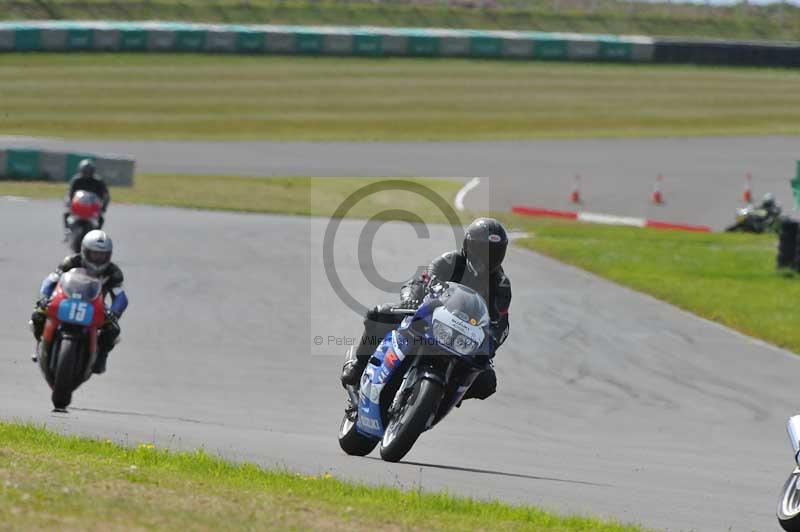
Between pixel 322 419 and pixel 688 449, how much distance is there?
3.33 metres

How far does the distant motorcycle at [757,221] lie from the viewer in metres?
31.9

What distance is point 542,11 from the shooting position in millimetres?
77688

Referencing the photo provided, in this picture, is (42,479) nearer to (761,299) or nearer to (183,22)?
(761,299)

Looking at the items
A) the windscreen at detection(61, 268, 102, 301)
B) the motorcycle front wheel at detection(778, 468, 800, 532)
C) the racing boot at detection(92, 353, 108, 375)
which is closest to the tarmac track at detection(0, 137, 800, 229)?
the racing boot at detection(92, 353, 108, 375)

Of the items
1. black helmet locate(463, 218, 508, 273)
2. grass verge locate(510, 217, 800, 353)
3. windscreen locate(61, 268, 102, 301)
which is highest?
black helmet locate(463, 218, 508, 273)

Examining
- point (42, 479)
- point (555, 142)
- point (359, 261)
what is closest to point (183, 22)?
point (555, 142)

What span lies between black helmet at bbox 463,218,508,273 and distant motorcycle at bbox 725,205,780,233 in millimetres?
23677

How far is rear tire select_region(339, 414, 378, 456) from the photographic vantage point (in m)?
9.80

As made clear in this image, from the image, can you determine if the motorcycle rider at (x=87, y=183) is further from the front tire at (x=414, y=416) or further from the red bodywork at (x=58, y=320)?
the front tire at (x=414, y=416)

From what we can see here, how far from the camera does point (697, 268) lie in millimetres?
24984

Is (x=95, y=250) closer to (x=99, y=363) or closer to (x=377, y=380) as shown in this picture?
(x=99, y=363)

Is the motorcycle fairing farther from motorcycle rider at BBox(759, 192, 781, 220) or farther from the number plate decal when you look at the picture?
motorcycle rider at BBox(759, 192, 781, 220)

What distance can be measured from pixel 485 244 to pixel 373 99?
46086 millimetres

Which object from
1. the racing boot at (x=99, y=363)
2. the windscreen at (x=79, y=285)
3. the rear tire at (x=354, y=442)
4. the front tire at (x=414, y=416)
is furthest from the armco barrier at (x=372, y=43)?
the front tire at (x=414, y=416)
